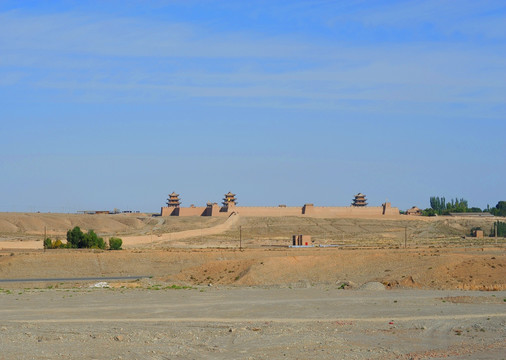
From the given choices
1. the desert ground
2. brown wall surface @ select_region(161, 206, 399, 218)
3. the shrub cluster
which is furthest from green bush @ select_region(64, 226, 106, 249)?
brown wall surface @ select_region(161, 206, 399, 218)

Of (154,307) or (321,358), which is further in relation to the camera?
(154,307)

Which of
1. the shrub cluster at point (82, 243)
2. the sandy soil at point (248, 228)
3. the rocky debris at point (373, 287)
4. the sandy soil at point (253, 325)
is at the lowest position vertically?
the sandy soil at point (253, 325)

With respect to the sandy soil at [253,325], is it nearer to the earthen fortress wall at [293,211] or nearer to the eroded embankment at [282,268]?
the eroded embankment at [282,268]

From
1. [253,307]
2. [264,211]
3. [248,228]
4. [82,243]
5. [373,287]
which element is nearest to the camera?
[253,307]

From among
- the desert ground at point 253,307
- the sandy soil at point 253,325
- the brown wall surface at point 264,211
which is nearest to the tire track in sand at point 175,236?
the brown wall surface at point 264,211

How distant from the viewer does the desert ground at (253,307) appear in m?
19.3

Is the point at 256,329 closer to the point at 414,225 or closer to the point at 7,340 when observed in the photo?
the point at 7,340

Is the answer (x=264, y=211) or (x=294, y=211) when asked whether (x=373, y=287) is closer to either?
(x=264, y=211)

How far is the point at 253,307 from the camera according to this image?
2869 centimetres

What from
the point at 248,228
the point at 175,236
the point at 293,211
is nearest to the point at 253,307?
the point at 175,236

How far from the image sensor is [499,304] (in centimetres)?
2906

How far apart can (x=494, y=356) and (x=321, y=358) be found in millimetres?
4136

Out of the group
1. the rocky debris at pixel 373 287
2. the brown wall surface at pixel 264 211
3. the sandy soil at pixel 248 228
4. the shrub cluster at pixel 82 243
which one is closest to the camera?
the rocky debris at pixel 373 287

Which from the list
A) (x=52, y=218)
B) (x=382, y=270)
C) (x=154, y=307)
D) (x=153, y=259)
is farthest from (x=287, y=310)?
(x=52, y=218)
